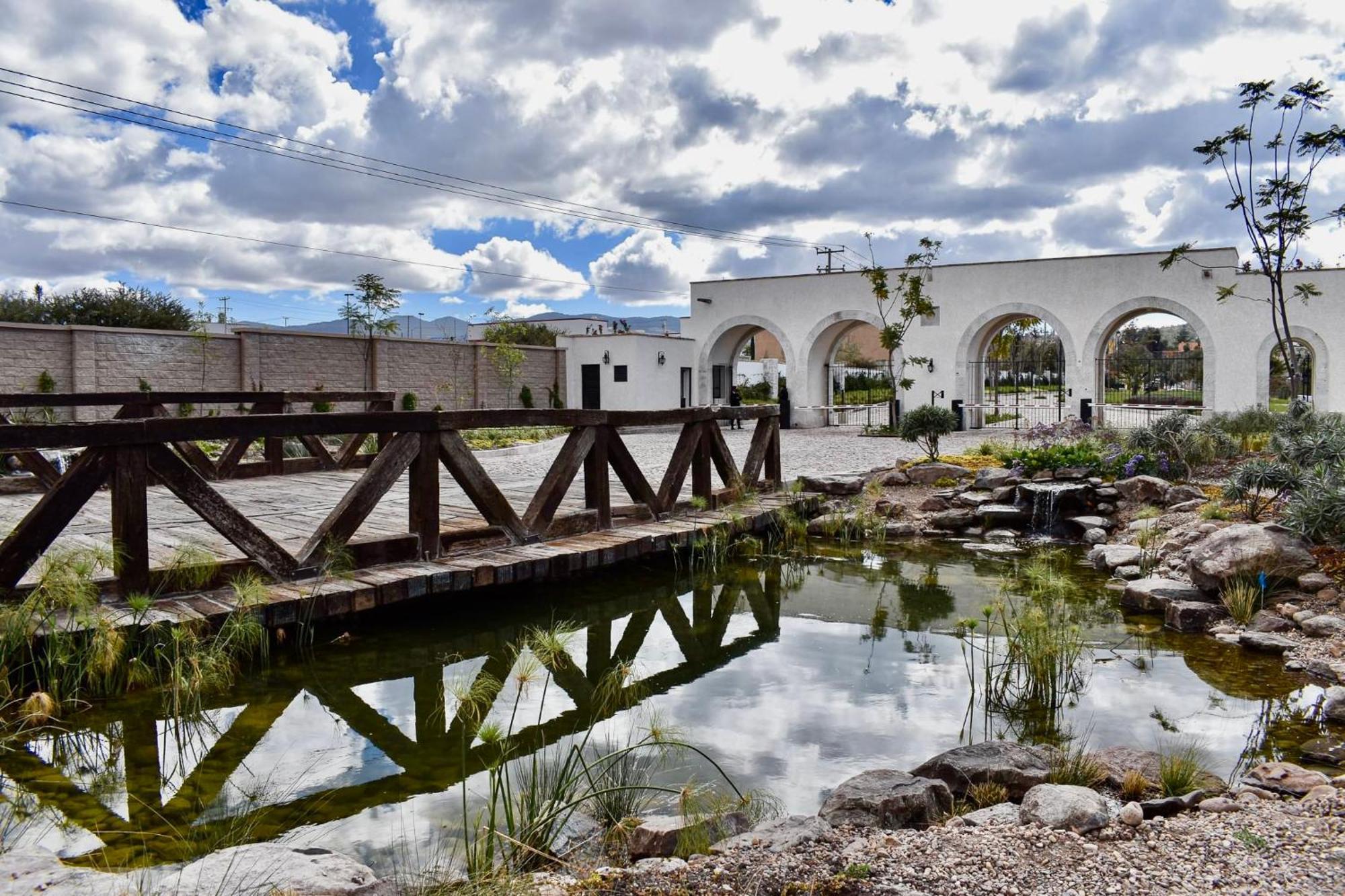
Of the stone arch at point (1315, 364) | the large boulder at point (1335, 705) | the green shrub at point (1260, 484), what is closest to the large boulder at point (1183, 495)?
the green shrub at point (1260, 484)

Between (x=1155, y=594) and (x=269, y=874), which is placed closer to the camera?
(x=269, y=874)

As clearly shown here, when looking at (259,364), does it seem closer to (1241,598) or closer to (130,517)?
(130,517)

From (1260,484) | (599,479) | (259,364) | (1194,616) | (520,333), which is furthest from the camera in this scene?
(520,333)

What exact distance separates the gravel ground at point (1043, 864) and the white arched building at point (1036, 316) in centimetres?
2009

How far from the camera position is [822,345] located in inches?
1021

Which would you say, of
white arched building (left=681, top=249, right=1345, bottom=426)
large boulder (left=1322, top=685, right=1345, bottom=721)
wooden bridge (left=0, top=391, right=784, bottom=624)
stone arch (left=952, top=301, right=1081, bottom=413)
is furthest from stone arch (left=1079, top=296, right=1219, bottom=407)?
large boulder (left=1322, top=685, right=1345, bottom=721)

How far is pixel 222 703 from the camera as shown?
14.9 feet

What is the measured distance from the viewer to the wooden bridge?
464 cm

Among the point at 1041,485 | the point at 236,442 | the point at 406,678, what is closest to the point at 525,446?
the point at 236,442

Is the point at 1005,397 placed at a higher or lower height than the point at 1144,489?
higher

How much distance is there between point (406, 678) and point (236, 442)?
528 centimetres

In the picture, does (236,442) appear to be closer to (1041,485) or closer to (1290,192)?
(1041,485)

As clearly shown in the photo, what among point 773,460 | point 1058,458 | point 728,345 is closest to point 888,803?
point 773,460

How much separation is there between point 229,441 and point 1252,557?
9.33 metres
